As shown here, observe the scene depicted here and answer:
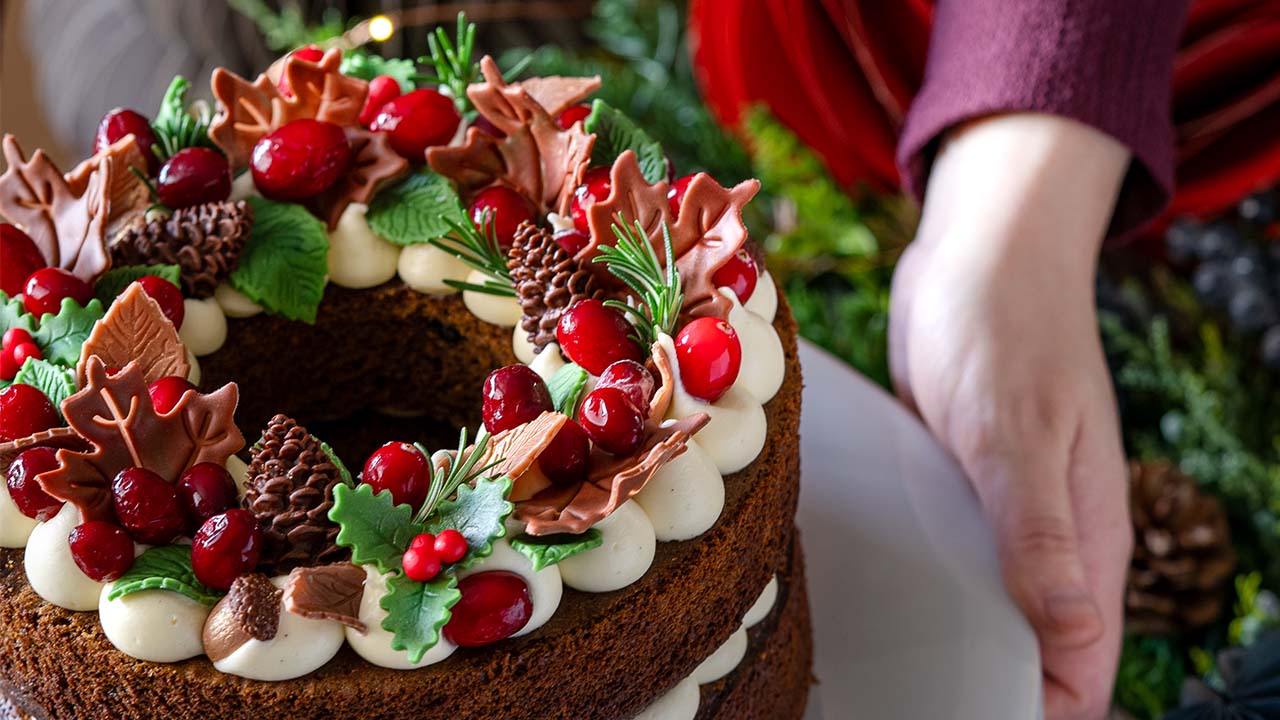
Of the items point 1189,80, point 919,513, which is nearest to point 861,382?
point 919,513

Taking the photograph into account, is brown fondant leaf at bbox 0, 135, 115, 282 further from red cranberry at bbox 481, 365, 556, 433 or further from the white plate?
the white plate

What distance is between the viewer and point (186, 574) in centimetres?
115

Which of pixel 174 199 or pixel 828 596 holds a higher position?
pixel 174 199

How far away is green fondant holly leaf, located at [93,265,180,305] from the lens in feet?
4.64

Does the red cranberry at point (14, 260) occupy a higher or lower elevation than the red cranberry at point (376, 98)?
lower

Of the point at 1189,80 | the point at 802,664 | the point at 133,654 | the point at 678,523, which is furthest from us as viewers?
the point at 1189,80

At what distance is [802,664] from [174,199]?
93 centimetres

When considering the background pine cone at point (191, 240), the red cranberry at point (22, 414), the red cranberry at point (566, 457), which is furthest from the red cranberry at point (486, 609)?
the background pine cone at point (191, 240)

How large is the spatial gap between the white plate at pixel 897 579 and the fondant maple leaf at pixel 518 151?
0.62 meters

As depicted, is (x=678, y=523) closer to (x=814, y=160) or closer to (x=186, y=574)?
(x=186, y=574)

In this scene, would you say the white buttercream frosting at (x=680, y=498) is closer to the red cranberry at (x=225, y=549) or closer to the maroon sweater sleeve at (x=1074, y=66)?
the red cranberry at (x=225, y=549)

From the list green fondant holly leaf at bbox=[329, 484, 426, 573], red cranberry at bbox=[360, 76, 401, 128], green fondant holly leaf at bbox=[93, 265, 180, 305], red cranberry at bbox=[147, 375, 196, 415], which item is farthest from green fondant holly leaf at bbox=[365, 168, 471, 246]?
green fondant holly leaf at bbox=[329, 484, 426, 573]

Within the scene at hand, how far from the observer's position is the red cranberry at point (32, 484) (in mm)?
1177

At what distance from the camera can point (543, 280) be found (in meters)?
1.38
